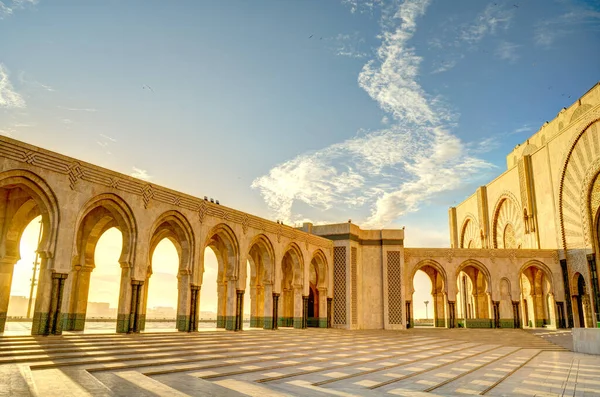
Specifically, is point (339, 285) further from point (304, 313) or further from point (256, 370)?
point (256, 370)

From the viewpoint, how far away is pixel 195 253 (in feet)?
45.1

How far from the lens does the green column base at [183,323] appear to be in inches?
525

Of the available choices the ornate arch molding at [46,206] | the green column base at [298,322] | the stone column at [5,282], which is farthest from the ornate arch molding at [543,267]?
the stone column at [5,282]

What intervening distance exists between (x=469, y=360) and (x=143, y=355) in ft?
23.6

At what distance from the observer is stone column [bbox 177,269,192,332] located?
1345 cm

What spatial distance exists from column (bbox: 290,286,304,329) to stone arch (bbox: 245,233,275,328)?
1431 millimetres

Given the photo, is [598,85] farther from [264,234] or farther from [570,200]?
[264,234]

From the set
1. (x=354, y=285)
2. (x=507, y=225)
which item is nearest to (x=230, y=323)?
(x=354, y=285)

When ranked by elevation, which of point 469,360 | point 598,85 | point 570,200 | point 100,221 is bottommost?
point 469,360

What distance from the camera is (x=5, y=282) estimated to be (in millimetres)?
10953

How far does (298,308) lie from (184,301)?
22.1 feet

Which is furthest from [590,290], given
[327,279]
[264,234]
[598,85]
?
[264,234]

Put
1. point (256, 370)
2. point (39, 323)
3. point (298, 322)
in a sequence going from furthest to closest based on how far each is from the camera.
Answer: point (298, 322), point (39, 323), point (256, 370)

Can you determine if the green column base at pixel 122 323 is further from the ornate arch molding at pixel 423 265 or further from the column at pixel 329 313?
the ornate arch molding at pixel 423 265
